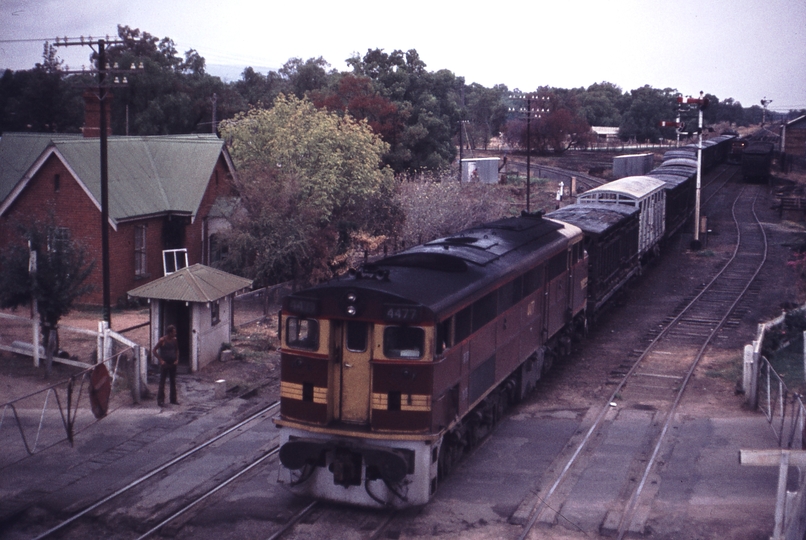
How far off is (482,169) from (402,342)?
42.3m

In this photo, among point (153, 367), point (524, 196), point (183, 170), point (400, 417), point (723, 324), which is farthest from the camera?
point (524, 196)

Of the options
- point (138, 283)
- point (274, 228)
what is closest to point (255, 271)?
point (274, 228)

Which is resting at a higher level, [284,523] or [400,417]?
[400,417]

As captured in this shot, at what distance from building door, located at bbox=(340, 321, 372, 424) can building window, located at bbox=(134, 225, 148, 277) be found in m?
18.2

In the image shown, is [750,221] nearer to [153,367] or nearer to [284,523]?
[153,367]

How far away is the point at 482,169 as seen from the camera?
51875 millimetres

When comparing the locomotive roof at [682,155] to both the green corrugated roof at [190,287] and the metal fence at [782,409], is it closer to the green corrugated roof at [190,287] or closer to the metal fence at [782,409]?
the metal fence at [782,409]

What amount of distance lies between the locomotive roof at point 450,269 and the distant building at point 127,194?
1403cm

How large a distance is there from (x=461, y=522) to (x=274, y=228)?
15.5 m

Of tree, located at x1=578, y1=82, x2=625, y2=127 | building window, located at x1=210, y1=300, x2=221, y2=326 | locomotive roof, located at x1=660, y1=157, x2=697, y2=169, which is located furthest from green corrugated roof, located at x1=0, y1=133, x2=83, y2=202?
tree, located at x1=578, y1=82, x2=625, y2=127

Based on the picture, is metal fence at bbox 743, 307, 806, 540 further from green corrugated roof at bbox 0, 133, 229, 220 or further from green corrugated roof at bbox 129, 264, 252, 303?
green corrugated roof at bbox 0, 133, 229, 220

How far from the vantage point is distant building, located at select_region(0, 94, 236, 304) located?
85.6 feet

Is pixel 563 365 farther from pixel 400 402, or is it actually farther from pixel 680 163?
pixel 680 163

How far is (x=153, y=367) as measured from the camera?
58.7 feet
